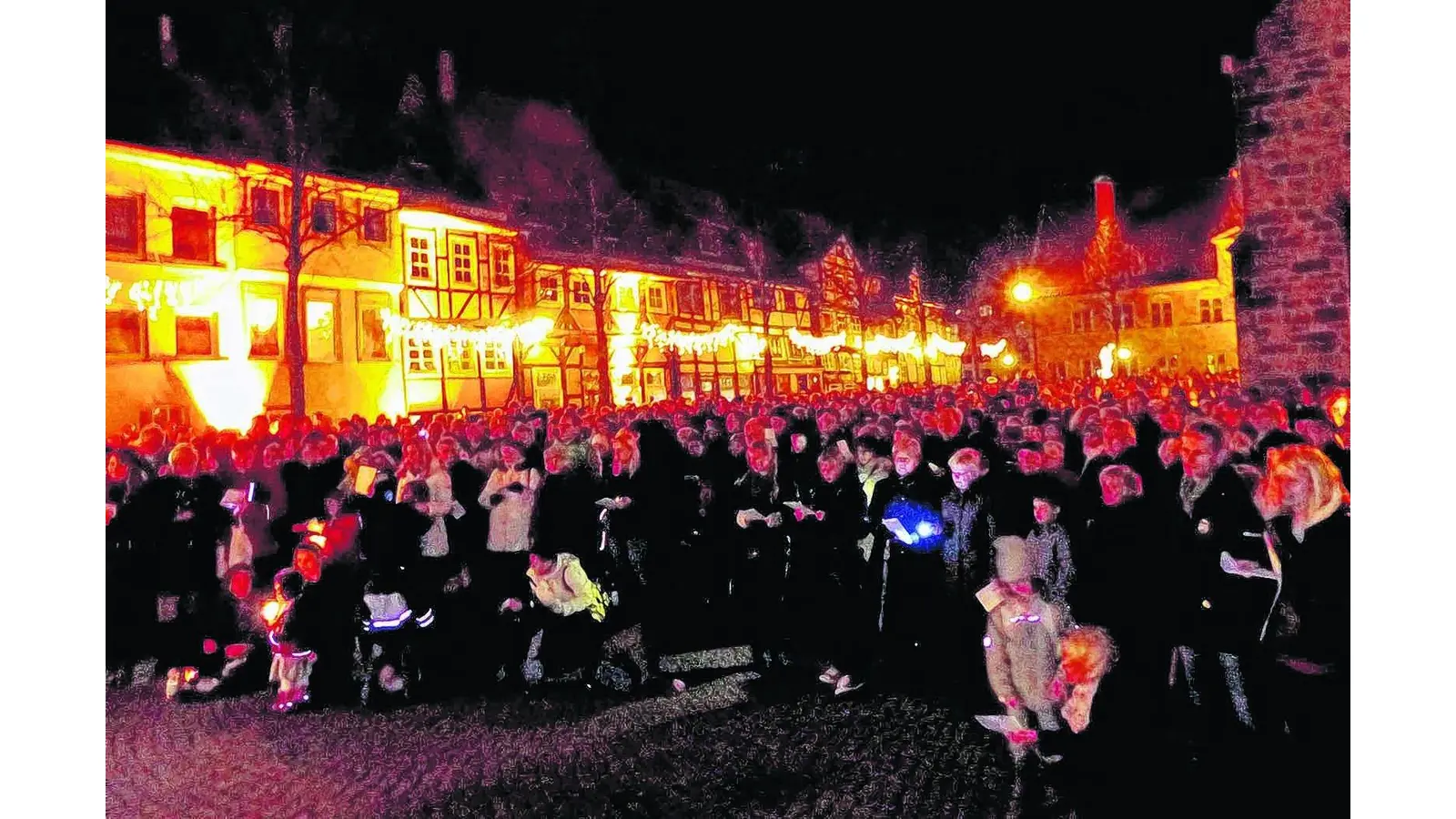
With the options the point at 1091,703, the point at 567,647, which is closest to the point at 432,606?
the point at 567,647

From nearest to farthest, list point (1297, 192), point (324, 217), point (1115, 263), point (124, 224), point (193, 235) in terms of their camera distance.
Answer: point (1297, 192) < point (124, 224) < point (193, 235) < point (324, 217) < point (1115, 263)

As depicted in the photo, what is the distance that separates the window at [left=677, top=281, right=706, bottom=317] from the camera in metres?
40.8

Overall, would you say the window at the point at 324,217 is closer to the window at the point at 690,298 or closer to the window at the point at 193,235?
the window at the point at 193,235

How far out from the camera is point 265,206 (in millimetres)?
25625

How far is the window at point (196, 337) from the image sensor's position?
78.9ft

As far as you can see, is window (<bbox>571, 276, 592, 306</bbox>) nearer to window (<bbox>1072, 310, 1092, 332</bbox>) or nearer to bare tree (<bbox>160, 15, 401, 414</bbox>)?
bare tree (<bbox>160, 15, 401, 414</bbox>)

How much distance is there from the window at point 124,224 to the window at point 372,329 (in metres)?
6.12

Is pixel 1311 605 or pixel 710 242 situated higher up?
pixel 710 242

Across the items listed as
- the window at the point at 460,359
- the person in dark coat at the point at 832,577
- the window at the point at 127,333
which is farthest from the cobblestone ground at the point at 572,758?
the window at the point at 460,359

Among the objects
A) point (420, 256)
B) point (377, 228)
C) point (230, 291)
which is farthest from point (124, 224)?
point (420, 256)

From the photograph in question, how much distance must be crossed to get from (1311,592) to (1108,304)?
5905 centimetres

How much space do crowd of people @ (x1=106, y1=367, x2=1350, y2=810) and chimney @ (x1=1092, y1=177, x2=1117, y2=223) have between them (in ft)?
193

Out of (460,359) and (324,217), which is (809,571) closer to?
(324,217)

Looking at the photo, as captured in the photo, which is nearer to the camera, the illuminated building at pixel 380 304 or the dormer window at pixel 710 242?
the illuminated building at pixel 380 304
